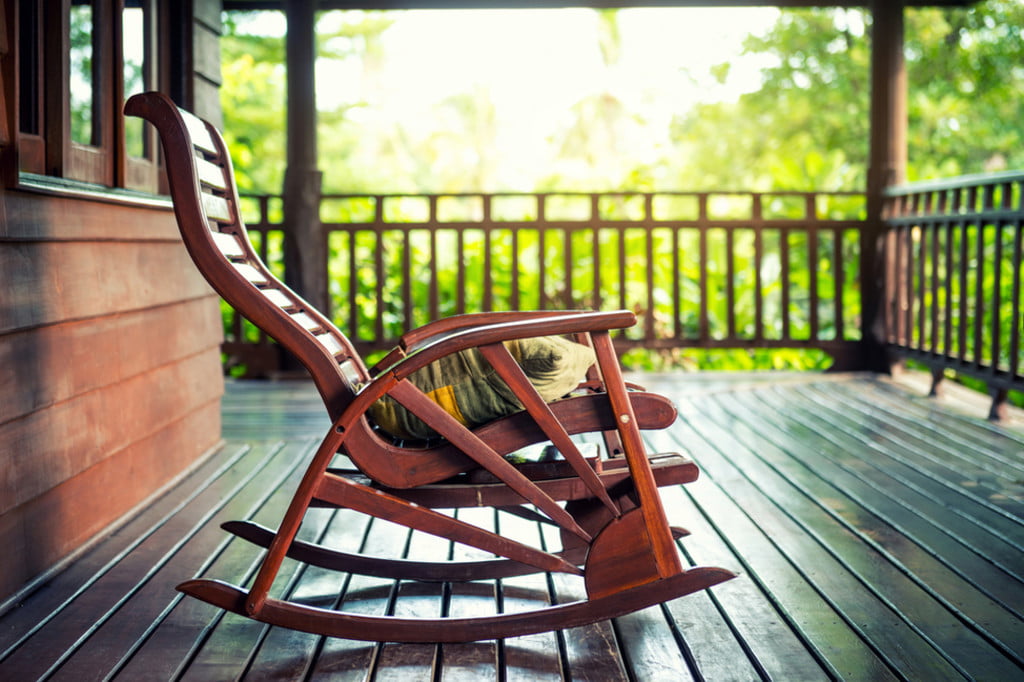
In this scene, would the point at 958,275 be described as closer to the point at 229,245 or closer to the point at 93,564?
the point at 229,245

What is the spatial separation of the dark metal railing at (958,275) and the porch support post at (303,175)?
3.19 metres

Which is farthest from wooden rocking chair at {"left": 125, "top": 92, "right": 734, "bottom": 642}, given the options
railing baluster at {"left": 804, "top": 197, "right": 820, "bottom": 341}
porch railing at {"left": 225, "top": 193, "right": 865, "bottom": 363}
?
railing baluster at {"left": 804, "top": 197, "right": 820, "bottom": 341}

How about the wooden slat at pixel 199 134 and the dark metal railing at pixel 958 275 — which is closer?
the wooden slat at pixel 199 134

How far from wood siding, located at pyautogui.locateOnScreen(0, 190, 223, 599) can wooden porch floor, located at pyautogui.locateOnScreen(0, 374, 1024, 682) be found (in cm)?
10

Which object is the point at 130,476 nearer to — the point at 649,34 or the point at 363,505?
the point at 363,505

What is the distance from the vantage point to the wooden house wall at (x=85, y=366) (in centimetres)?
195

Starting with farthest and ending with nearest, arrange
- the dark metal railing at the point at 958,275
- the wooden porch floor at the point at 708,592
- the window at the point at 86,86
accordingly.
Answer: the dark metal railing at the point at 958,275 → the window at the point at 86,86 → the wooden porch floor at the point at 708,592

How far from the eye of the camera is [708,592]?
77.0 inches

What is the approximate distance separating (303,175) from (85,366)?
3.06m

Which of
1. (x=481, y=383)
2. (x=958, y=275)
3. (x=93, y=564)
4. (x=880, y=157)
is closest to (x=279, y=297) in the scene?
(x=481, y=383)

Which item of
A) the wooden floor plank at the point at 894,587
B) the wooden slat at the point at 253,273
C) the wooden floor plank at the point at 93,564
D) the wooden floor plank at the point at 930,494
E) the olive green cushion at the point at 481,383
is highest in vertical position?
the wooden slat at the point at 253,273

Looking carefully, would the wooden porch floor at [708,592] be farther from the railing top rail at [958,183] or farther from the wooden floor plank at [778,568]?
the railing top rail at [958,183]

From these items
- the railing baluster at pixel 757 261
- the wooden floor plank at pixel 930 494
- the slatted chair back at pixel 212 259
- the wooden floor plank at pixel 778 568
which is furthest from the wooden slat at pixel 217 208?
the railing baluster at pixel 757 261

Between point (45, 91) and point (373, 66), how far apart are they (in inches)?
528
